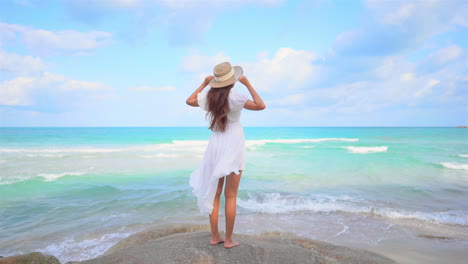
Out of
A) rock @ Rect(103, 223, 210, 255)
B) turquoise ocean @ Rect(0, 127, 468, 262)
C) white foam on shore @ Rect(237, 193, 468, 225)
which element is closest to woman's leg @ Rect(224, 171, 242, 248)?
rock @ Rect(103, 223, 210, 255)

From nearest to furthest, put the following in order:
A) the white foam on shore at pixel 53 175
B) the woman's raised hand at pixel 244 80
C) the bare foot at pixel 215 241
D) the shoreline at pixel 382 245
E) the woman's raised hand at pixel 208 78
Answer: the woman's raised hand at pixel 244 80
the woman's raised hand at pixel 208 78
the bare foot at pixel 215 241
the shoreline at pixel 382 245
the white foam on shore at pixel 53 175

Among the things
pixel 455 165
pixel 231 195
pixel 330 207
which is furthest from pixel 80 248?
pixel 455 165

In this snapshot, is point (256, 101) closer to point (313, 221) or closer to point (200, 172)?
point (200, 172)

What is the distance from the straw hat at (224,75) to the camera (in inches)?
134

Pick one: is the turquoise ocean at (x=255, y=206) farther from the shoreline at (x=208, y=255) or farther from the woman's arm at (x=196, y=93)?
the woman's arm at (x=196, y=93)

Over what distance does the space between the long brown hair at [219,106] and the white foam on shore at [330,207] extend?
575cm

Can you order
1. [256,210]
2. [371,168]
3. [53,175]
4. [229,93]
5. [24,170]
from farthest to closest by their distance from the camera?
[371,168]
[24,170]
[53,175]
[256,210]
[229,93]

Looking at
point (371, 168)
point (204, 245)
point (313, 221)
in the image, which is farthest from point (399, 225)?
point (371, 168)

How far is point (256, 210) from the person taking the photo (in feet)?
28.8

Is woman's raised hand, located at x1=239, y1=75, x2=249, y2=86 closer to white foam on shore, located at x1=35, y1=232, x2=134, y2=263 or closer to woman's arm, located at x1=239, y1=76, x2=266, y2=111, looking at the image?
woman's arm, located at x1=239, y1=76, x2=266, y2=111

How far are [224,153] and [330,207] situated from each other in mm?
6606

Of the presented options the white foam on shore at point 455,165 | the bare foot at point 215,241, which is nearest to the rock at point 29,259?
the bare foot at point 215,241

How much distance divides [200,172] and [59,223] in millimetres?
5891

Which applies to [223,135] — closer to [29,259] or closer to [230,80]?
[230,80]
